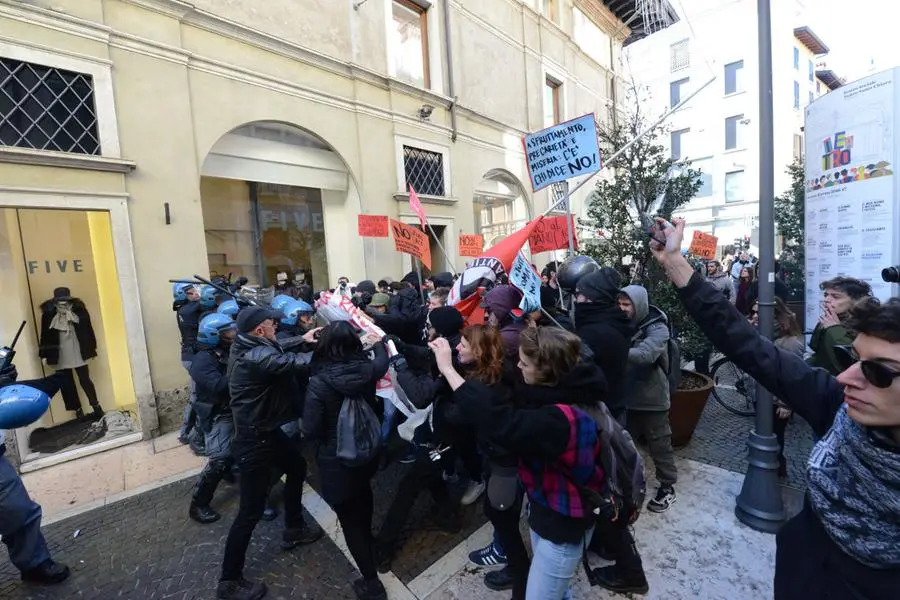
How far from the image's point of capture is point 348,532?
2777 mm

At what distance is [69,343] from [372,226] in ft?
15.6

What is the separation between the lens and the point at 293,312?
471cm

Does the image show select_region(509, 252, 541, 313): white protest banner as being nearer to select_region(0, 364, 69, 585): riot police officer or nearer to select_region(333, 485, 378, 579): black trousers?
select_region(333, 485, 378, 579): black trousers

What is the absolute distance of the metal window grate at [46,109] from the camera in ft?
16.5

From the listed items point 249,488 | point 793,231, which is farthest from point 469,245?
point 793,231

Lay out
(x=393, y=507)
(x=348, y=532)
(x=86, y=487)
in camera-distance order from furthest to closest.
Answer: (x=86, y=487) < (x=393, y=507) < (x=348, y=532)

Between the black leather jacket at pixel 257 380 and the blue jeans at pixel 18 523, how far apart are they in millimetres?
1554

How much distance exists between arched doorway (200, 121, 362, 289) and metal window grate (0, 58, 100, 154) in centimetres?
178

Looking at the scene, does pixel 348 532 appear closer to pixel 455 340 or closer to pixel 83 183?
pixel 455 340

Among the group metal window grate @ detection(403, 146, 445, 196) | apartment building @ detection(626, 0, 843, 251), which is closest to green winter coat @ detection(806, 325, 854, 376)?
metal window grate @ detection(403, 146, 445, 196)

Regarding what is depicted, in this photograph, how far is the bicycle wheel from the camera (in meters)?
5.48

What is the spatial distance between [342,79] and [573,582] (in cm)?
878

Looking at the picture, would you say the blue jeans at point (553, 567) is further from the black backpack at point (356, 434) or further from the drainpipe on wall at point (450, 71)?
the drainpipe on wall at point (450, 71)

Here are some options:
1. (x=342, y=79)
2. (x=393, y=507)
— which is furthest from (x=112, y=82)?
(x=393, y=507)
